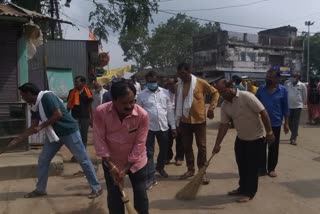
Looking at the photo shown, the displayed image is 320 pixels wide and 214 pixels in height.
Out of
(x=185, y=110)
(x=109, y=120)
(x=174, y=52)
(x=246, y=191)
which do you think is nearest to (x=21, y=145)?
(x=185, y=110)

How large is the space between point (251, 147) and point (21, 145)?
4.53 meters

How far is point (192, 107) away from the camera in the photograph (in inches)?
256

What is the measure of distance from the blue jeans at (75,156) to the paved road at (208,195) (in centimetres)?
23

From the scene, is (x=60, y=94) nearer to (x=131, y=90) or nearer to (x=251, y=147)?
(x=251, y=147)

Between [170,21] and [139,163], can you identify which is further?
[170,21]

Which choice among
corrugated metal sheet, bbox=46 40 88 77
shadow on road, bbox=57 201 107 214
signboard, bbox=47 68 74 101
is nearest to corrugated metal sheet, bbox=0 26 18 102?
signboard, bbox=47 68 74 101

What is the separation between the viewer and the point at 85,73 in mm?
14414

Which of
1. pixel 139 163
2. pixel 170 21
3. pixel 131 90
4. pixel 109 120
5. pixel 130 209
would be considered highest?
pixel 170 21

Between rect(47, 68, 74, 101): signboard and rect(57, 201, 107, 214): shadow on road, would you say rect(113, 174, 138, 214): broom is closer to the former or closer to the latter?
rect(57, 201, 107, 214): shadow on road

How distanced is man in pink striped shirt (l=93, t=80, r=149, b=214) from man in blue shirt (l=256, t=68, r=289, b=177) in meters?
3.45

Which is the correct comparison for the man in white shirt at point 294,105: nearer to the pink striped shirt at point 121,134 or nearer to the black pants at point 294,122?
the black pants at point 294,122

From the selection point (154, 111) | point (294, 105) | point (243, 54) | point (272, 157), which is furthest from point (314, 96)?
point (243, 54)

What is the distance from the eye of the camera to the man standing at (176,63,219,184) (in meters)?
6.50

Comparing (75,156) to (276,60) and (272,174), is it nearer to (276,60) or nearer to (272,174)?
(272,174)
